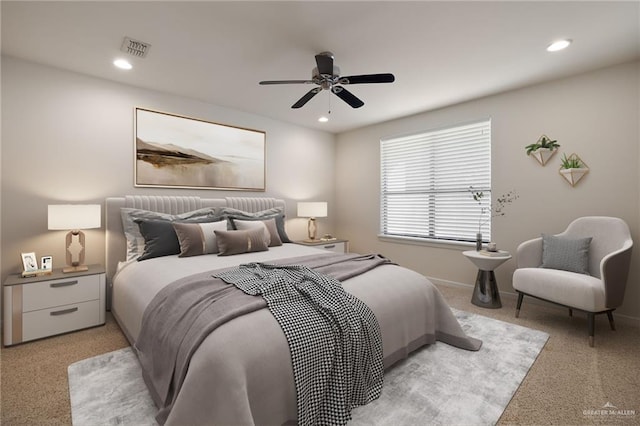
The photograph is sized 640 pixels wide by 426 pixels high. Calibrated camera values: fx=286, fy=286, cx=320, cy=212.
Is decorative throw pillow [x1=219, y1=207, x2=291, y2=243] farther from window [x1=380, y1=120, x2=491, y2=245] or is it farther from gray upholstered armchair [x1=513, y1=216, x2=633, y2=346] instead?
gray upholstered armchair [x1=513, y1=216, x2=633, y2=346]

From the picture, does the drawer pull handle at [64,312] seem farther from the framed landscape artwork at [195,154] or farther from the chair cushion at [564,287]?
the chair cushion at [564,287]

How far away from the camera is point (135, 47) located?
2508mm

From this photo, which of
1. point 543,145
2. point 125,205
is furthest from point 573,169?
point 125,205

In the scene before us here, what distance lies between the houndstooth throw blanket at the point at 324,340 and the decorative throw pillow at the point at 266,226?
4.60 feet

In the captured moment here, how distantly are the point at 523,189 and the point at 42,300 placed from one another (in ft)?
16.6

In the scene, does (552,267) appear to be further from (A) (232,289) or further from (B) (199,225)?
(B) (199,225)

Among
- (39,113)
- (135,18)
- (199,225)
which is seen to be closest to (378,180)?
(199,225)

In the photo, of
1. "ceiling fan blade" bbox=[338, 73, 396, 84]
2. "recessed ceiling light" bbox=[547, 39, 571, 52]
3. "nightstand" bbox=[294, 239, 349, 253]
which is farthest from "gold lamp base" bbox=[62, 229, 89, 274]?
"recessed ceiling light" bbox=[547, 39, 571, 52]

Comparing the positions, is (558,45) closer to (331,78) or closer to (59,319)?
(331,78)

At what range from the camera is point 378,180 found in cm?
495

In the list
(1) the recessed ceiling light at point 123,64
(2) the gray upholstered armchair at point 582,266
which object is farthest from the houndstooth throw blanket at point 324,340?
(1) the recessed ceiling light at point 123,64

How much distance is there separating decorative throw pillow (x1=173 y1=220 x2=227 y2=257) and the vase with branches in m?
3.07

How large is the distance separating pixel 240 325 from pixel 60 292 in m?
2.24

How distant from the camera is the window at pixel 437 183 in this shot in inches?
151
